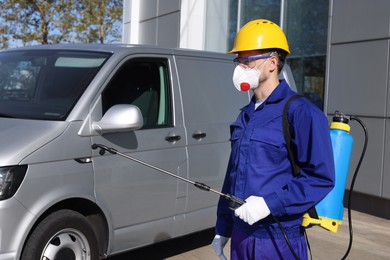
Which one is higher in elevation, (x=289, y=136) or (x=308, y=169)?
→ (x=289, y=136)

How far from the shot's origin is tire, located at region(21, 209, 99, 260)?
147 inches

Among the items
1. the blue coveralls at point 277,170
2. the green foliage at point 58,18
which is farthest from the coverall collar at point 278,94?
the green foliage at point 58,18

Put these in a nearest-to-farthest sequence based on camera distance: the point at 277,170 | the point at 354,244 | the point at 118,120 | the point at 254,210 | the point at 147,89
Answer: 1. the point at 254,210
2. the point at 277,170
3. the point at 118,120
4. the point at 147,89
5. the point at 354,244

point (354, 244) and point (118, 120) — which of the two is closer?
point (118, 120)

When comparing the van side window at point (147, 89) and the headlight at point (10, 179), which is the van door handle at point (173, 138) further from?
the headlight at point (10, 179)

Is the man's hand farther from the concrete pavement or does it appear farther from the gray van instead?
the concrete pavement

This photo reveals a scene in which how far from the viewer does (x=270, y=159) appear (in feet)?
8.09

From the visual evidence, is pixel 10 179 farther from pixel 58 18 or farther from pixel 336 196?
pixel 58 18

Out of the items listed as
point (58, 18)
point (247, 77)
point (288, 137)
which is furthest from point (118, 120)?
point (58, 18)

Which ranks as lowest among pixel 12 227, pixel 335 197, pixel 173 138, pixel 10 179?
pixel 12 227

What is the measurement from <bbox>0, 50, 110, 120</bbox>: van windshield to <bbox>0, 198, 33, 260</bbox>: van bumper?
2.57 feet

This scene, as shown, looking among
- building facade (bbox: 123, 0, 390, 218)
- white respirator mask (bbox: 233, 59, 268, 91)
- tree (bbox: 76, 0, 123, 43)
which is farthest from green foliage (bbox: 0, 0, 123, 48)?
white respirator mask (bbox: 233, 59, 268, 91)

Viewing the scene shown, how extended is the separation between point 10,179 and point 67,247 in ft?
2.31

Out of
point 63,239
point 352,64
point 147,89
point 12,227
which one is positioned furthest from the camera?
point 352,64
